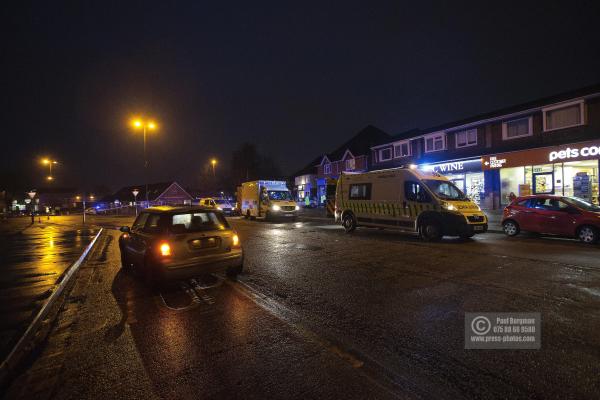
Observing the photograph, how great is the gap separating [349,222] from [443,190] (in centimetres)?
463

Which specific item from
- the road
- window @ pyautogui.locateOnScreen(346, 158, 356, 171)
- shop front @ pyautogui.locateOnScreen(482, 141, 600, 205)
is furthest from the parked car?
window @ pyautogui.locateOnScreen(346, 158, 356, 171)

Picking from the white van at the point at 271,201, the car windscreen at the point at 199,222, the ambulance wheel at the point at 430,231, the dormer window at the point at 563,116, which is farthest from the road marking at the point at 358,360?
the dormer window at the point at 563,116

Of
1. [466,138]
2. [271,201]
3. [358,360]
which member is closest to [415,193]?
[358,360]

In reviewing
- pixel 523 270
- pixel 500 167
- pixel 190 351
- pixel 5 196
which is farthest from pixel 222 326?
pixel 5 196

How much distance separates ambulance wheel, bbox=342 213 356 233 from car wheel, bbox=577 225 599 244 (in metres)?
7.77

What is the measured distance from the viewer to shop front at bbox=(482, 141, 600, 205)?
18125 mm

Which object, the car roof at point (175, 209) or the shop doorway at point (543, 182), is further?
the shop doorway at point (543, 182)

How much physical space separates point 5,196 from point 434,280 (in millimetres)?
71668

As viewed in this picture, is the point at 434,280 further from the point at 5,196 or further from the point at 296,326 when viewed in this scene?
the point at 5,196

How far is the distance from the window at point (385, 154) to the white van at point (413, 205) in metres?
21.1

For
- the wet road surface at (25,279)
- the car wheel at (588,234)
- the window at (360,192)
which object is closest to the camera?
the wet road surface at (25,279)

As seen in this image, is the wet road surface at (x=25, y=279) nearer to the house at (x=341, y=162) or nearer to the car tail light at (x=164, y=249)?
the car tail light at (x=164, y=249)

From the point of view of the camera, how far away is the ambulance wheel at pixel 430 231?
1109 cm

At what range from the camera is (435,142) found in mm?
28688
